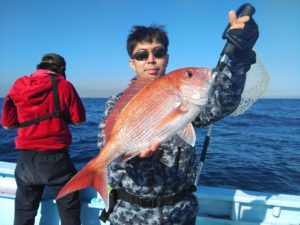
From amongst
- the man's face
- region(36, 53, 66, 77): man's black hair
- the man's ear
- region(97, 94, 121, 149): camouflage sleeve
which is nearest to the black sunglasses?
the man's face

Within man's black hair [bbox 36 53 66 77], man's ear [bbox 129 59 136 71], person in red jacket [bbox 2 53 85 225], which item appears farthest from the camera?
man's black hair [bbox 36 53 66 77]

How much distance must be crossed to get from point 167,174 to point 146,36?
1.34 m

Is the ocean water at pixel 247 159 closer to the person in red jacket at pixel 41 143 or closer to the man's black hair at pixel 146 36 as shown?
the person in red jacket at pixel 41 143

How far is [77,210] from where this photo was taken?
158 inches

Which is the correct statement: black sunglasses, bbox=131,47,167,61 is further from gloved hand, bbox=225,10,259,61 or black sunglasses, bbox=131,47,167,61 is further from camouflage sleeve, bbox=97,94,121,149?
gloved hand, bbox=225,10,259,61

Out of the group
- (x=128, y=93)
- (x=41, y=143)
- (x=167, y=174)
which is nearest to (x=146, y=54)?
(x=128, y=93)

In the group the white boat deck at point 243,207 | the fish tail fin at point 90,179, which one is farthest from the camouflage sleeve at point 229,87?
the white boat deck at point 243,207

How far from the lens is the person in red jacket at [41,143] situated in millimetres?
3920

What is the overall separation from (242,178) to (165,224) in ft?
23.4

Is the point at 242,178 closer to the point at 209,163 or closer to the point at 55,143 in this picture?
the point at 209,163

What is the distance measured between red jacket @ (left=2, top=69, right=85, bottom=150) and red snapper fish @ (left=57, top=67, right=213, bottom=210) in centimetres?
205

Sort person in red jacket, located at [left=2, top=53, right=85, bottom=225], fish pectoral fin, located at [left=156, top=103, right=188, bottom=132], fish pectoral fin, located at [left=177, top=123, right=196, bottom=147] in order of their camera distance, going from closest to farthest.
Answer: fish pectoral fin, located at [left=156, top=103, right=188, bottom=132] → fish pectoral fin, located at [left=177, top=123, right=196, bottom=147] → person in red jacket, located at [left=2, top=53, right=85, bottom=225]

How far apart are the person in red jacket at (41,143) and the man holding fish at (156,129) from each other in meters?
1.51

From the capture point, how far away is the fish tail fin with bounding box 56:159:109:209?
6.88 feet
